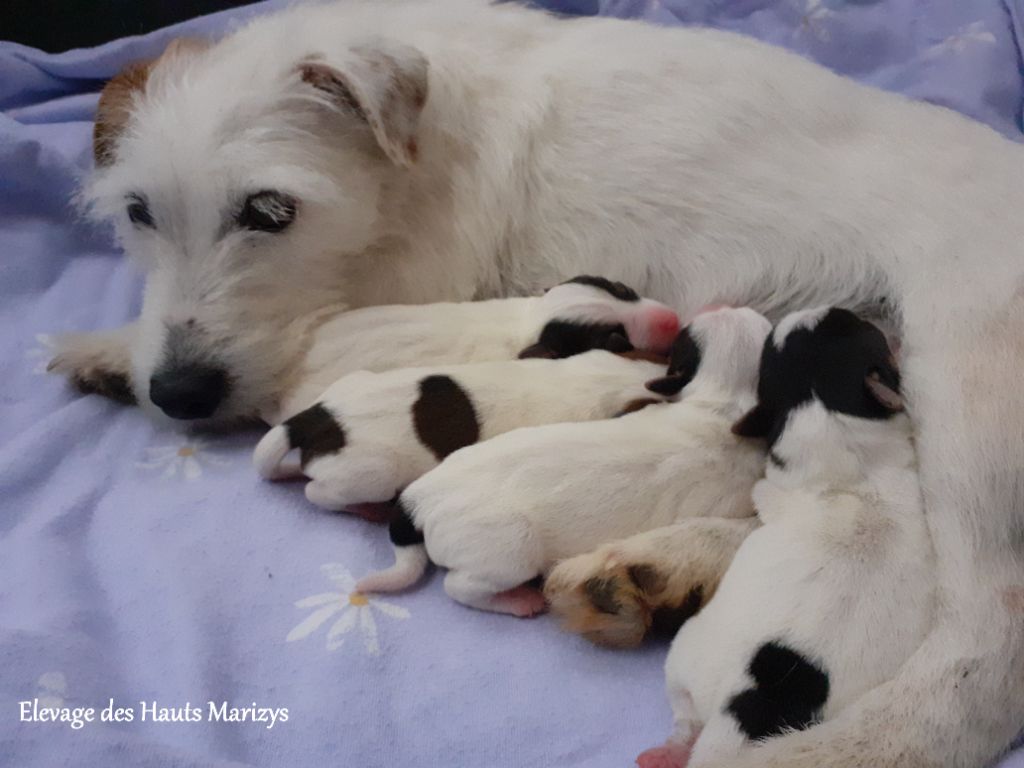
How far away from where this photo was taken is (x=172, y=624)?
129 centimetres

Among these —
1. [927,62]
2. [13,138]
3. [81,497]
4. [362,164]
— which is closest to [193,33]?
[13,138]

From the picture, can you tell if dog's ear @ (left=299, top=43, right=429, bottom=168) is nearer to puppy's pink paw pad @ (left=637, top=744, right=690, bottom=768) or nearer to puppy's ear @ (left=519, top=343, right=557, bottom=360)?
puppy's ear @ (left=519, top=343, right=557, bottom=360)

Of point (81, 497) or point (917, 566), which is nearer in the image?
point (917, 566)

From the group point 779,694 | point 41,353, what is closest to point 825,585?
point 779,694

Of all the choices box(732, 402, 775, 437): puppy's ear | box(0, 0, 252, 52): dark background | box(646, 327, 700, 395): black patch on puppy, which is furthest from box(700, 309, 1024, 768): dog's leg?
box(0, 0, 252, 52): dark background

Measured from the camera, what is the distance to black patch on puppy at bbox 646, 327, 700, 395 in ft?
4.91

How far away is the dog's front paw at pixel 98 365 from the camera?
1791 mm

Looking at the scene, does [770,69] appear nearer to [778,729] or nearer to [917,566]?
[917,566]

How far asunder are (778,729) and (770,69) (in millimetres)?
1257

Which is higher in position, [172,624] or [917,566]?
[917,566]

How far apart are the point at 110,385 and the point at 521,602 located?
3.30 ft

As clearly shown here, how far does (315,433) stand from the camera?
4.61 feet

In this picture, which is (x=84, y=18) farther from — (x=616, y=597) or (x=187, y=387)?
(x=616, y=597)

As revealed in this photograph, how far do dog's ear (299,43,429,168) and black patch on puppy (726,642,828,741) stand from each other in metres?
1.06
